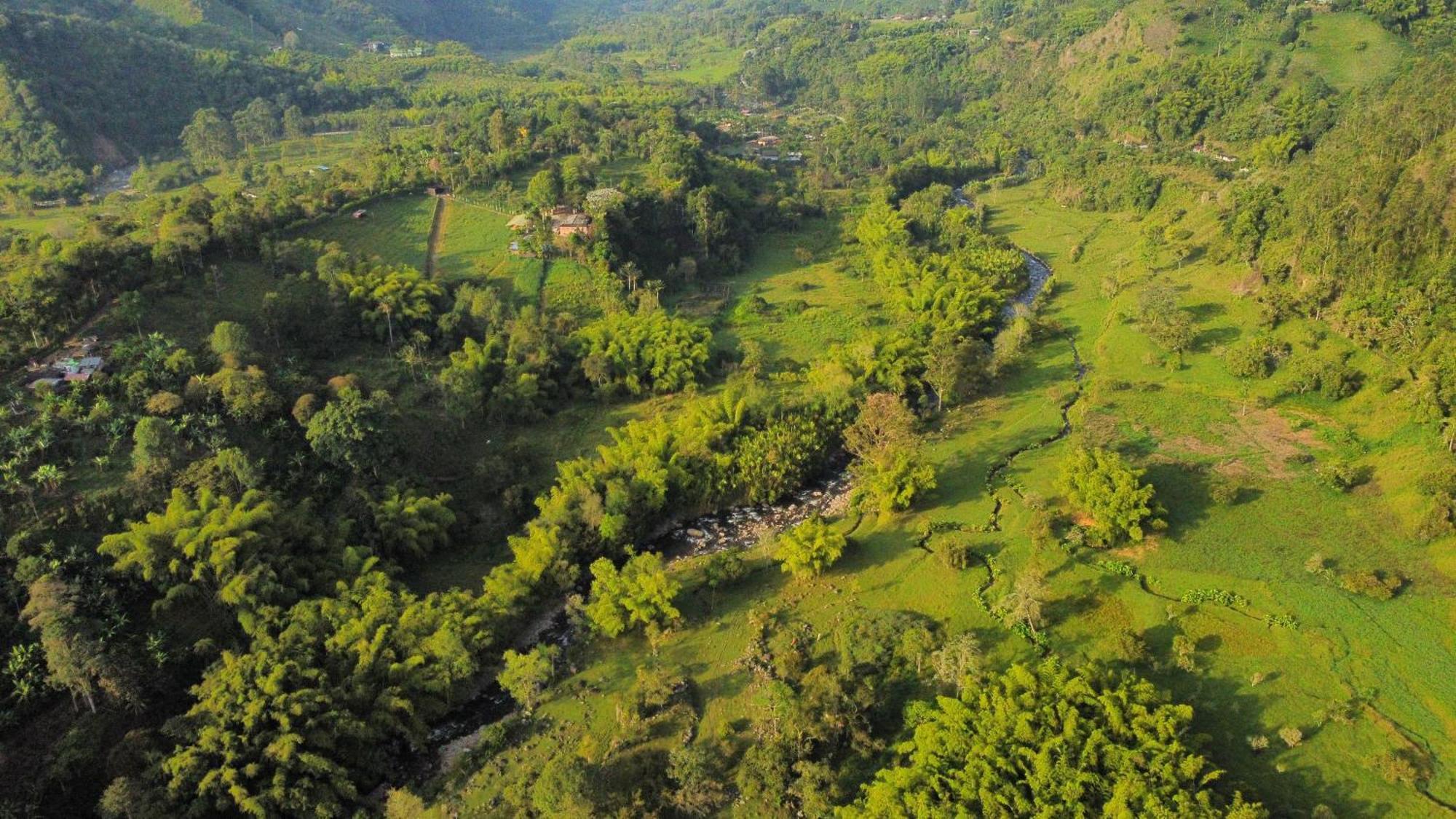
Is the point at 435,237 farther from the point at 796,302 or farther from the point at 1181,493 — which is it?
the point at 1181,493

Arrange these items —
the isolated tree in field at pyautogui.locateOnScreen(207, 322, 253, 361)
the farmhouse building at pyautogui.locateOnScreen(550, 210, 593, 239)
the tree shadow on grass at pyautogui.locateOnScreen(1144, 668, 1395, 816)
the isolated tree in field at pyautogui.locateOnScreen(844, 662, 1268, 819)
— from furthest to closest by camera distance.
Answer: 1. the farmhouse building at pyautogui.locateOnScreen(550, 210, 593, 239)
2. the isolated tree in field at pyautogui.locateOnScreen(207, 322, 253, 361)
3. the tree shadow on grass at pyautogui.locateOnScreen(1144, 668, 1395, 816)
4. the isolated tree in field at pyautogui.locateOnScreen(844, 662, 1268, 819)

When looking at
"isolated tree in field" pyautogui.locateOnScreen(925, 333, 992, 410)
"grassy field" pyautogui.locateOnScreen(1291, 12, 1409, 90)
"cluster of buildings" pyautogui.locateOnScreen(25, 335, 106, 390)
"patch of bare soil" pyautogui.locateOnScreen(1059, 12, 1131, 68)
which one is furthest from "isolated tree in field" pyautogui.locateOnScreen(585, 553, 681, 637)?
"patch of bare soil" pyautogui.locateOnScreen(1059, 12, 1131, 68)

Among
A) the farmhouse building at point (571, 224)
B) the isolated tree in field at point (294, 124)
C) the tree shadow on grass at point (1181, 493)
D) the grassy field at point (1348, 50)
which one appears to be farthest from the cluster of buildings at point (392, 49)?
the tree shadow on grass at point (1181, 493)

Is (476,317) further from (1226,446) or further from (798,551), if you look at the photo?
(1226,446)

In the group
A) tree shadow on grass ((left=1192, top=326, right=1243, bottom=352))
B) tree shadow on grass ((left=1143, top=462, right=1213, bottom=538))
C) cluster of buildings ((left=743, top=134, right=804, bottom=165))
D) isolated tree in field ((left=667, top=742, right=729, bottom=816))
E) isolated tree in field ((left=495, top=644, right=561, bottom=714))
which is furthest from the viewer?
cluster of buildings ((left=743, top=134, right=804, bottom=165))

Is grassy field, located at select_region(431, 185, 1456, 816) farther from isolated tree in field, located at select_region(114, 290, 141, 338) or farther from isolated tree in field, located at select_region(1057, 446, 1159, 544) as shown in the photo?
isolated tree in field, located at select_region(114, 290, 141, 338)

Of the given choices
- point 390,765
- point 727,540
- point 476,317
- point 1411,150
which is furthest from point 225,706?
point 1411,150
